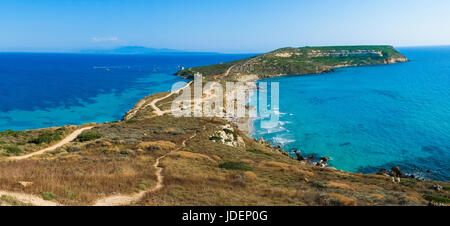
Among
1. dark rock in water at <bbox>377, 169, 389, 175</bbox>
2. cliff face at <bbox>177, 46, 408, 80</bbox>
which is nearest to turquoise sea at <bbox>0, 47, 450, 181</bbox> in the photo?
dark rock in water at <bbox>377, 169, 389, 175</bbox>

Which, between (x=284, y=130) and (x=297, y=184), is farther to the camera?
(x=284, y=130)

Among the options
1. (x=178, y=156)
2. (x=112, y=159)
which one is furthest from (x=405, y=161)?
(x=112, y=159)

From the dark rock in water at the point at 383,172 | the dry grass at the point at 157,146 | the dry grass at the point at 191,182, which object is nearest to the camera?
the dry grass at the point at 191,182

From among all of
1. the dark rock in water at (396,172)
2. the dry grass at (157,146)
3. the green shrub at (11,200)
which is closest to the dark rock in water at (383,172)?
the dark rock in water at (396,172)

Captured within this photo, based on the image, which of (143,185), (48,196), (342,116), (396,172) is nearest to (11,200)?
(48,196)

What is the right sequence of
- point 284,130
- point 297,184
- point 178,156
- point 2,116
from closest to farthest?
point 297,184, point 178,156, point 284,130, point 2,116

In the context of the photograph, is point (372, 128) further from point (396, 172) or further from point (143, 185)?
point (143, 185)

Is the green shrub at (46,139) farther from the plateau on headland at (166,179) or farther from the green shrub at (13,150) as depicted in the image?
the green shrub at (13,150)
